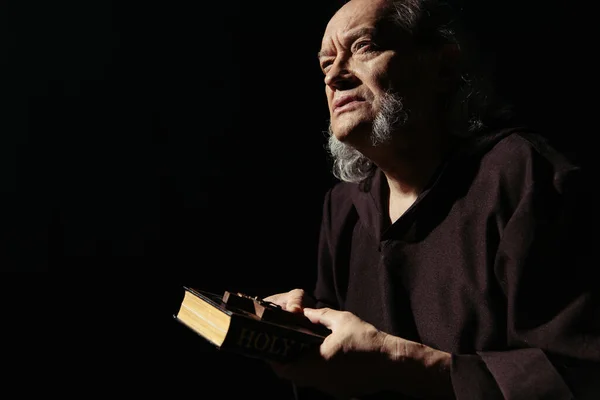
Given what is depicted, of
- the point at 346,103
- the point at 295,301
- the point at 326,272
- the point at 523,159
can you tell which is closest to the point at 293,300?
the point at 295,301

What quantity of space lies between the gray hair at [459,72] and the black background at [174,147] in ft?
1.10

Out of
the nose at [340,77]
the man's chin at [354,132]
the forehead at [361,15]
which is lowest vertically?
the man's chin at [354,132]

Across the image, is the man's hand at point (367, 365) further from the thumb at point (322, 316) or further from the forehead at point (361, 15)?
the forehead at point (361, 15)

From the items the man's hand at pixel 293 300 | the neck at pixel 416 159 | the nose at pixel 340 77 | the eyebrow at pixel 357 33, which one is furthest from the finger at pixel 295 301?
the eyebrow at pixel 357 33

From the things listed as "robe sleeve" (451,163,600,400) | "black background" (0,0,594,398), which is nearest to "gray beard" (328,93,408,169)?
"robe sleeve" (451,163,600,400)

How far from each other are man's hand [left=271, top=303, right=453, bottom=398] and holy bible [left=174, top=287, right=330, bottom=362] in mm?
30

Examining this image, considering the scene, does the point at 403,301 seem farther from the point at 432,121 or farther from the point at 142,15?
the point at 142,15

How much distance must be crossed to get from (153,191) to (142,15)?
1.81 feet

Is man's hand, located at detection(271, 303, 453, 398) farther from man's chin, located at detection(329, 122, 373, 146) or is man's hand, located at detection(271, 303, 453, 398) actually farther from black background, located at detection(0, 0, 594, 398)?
black background, located at detection(0, 0, 594, 398)

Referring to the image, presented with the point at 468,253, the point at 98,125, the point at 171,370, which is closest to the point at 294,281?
the point at 171,370

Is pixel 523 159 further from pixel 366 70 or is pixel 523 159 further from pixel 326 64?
pixel 326 64

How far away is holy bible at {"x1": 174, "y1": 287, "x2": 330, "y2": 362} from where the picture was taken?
94 centimetres

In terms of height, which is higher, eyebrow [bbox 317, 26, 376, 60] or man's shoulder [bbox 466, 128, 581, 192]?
eyebrow [bbox 317, 26, 376, 60]

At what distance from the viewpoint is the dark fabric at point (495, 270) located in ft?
3.22
